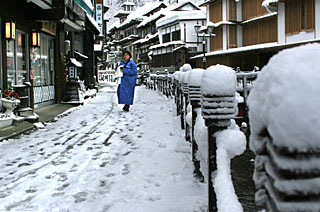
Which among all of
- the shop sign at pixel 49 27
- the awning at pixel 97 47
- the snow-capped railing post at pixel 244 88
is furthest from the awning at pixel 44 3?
the awning at pixel 97 47

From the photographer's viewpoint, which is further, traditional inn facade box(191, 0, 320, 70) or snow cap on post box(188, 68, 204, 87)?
traditional inn facade box(191, 0, 320, 70)

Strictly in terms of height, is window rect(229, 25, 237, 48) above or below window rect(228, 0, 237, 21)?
below

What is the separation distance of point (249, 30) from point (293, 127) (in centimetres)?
3371

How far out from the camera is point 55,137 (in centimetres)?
766

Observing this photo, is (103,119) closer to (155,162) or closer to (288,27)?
(155,162)

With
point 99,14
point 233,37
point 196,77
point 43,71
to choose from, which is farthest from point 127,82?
point 233,37

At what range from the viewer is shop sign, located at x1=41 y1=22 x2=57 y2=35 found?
1311 centimetres

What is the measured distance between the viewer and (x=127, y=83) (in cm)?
1216

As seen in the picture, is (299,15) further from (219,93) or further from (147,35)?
(147,35)

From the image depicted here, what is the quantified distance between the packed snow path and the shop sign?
19.7ft

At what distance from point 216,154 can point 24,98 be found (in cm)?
789

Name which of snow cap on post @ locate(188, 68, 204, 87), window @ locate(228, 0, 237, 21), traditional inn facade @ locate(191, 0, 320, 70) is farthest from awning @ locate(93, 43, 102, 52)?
snow cap on post @ locate(188, 68, 204, 87)

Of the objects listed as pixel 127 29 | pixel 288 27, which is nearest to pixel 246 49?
pixel 288 27

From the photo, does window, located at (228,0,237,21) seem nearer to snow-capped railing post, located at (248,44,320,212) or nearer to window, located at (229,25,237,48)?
window, located at (229,25,237,48)
